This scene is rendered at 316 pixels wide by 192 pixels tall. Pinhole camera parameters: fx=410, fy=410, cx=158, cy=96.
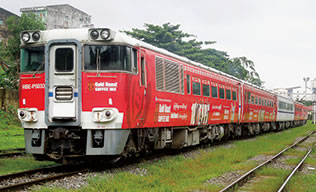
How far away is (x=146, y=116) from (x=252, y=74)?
47.0 metres

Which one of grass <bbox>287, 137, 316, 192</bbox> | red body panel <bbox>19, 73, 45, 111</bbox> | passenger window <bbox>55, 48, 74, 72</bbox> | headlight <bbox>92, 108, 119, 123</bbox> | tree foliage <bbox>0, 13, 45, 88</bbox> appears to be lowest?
grass <bbox>287, 137, 316, 192</bbox>

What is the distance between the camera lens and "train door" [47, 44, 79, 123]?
28.6ft

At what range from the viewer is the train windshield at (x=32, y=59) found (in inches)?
359

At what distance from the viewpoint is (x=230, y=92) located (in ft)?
59.9

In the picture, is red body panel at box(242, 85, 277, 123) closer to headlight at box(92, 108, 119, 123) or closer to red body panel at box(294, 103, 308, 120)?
headlight at box(92, 108, 119, 123)

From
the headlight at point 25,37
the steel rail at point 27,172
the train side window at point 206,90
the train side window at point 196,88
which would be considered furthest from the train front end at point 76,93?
the train side window at point 206,90

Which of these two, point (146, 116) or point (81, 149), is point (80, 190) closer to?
point (81, 149)

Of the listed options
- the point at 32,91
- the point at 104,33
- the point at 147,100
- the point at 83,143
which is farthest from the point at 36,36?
the point at 147,100

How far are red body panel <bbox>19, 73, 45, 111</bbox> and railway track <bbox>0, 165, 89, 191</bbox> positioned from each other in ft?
4.51

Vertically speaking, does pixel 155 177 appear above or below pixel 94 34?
below

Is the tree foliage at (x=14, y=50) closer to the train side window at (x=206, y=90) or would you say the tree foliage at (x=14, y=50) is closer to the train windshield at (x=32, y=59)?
the train side window at (x=206, y=90)

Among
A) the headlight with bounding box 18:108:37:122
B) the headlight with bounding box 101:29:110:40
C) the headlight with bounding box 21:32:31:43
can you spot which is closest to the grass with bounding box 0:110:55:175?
the headlight with bounding box 18:108:37:122

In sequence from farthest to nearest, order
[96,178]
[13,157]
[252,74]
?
[252,74], [13,157], [96,178]

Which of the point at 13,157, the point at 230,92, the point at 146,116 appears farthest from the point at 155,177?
the point at 230,92
